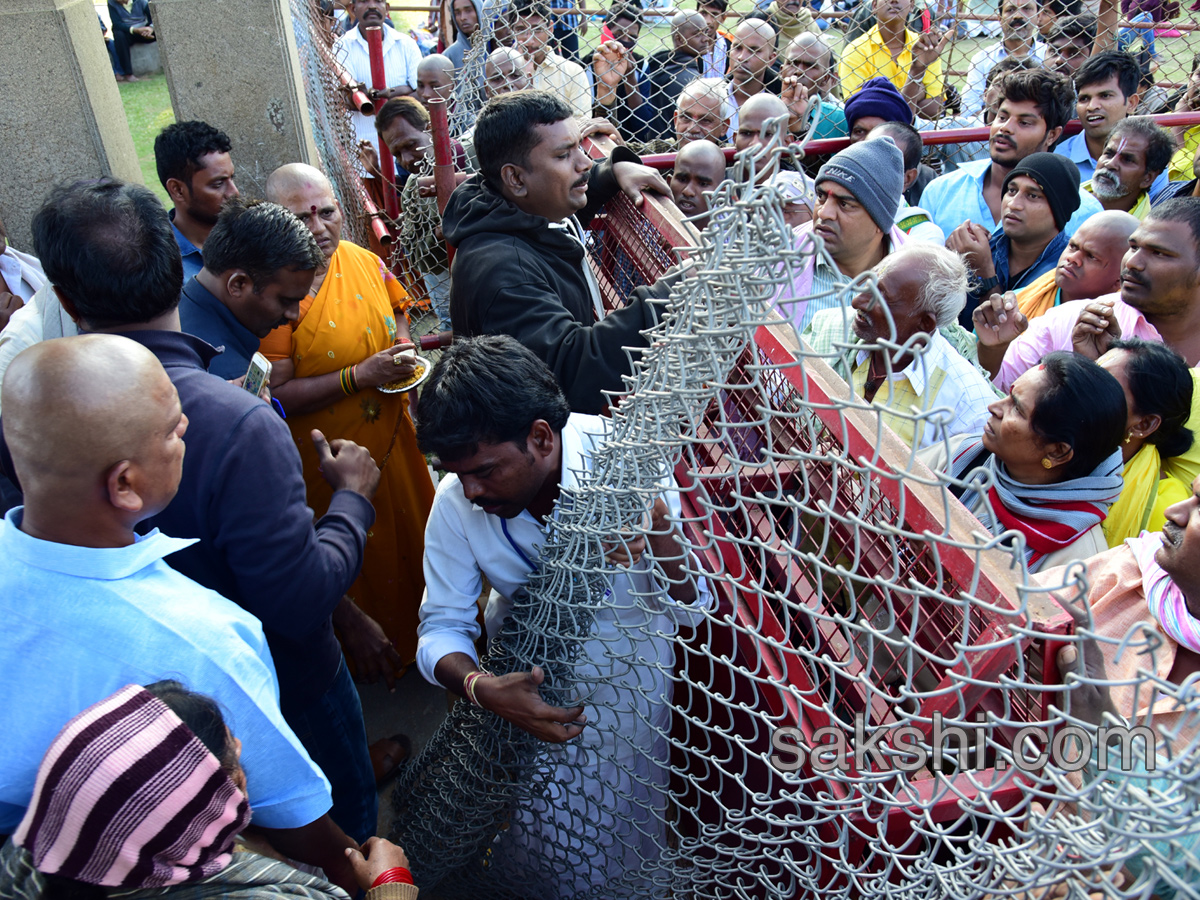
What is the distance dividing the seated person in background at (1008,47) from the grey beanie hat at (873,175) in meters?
3.64

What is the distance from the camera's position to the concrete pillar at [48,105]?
3.10 metres

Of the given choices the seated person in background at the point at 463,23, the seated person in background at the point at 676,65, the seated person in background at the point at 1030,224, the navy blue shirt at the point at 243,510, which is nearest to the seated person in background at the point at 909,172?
the seated person in background at the point at 1030,224

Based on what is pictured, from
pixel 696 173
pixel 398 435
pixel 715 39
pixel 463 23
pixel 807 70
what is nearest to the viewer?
pixel 398 435

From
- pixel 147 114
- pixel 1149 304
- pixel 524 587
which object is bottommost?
pixel 524 587

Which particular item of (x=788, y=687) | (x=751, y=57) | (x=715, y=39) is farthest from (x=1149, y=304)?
(x=715, y=39)

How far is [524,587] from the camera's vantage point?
169 centimetres

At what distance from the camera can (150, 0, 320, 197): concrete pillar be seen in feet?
12.0

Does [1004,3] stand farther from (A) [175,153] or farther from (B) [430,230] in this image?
(A) [175,153]

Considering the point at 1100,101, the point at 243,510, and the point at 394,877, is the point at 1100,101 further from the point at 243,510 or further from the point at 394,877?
the point at 394,877

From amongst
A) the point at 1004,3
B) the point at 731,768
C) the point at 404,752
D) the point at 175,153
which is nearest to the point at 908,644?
the point at 731,768

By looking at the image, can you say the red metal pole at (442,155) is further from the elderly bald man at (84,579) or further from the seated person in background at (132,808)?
the seated person in background at (132,808)

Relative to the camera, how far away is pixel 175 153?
2709mm

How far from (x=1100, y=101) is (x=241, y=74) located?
15.0 ft

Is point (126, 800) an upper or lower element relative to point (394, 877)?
upper
